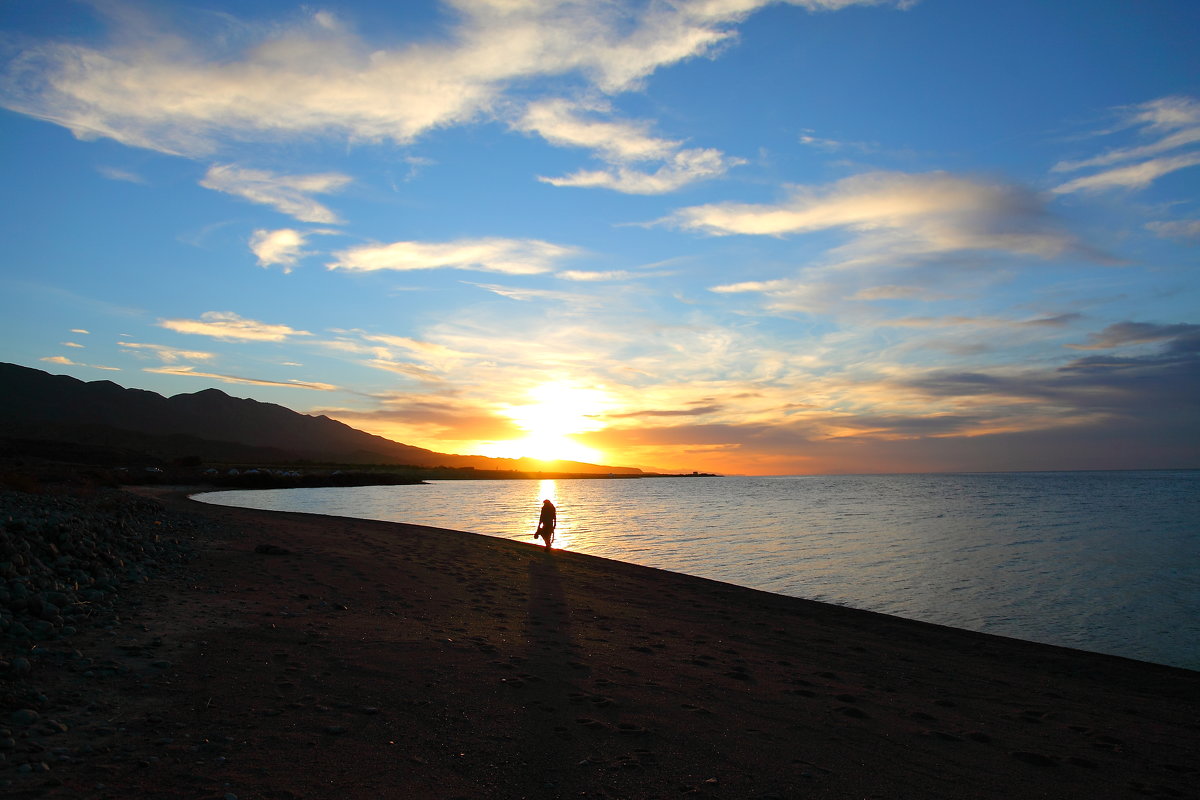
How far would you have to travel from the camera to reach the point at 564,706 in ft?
25.9

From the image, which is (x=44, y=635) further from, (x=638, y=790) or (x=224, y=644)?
(x=638, y=790)

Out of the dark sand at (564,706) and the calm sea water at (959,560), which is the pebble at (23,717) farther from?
the calm sea water at (959,560)

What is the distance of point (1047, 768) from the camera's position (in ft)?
24.6

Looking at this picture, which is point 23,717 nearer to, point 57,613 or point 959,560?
point 57,613

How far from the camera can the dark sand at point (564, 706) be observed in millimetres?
5914

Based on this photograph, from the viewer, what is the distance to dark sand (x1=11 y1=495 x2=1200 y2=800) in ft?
19.4

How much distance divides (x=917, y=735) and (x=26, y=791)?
8686mm

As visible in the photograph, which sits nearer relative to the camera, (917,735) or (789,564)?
(917,735)

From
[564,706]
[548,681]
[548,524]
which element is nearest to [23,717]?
[564,706]

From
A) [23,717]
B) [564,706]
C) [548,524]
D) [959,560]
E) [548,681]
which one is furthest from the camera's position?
[959,560]

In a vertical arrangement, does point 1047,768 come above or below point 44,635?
below

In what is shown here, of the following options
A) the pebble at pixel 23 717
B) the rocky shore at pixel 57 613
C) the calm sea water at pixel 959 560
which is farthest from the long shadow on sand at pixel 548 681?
the calm sea water at pixel 959 560

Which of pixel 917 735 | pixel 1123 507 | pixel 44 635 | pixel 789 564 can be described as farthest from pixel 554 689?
pixel 1123 507

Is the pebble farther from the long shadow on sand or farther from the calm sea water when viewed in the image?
the calm sea water
